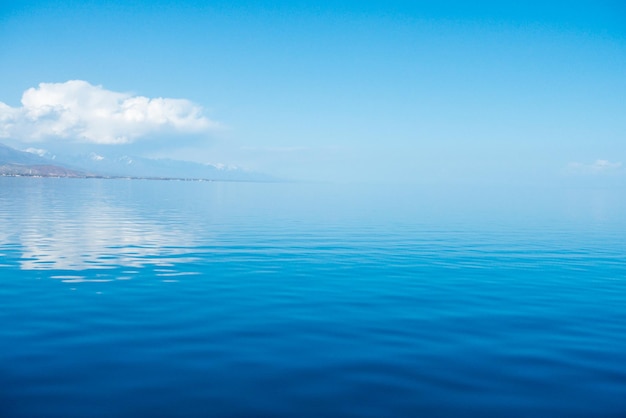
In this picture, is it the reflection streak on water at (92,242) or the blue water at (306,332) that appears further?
the reflection streak on water at (92,242)

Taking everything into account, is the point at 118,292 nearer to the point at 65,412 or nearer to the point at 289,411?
the point at 65,412

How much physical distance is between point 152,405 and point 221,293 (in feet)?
38.8

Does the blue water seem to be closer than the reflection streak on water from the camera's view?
Yes

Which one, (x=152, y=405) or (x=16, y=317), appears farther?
(x=16, y=317)

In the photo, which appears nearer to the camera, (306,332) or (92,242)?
(306,332)

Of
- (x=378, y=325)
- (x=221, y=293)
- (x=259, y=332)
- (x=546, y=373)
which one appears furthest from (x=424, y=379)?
(x=221, y=293)

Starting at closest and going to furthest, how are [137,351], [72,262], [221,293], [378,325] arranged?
[137,351] → [378,325] → [221,293] → [72,262]

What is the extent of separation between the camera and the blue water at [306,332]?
11.8 metres

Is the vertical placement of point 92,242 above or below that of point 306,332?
above

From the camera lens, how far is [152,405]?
1130 cm

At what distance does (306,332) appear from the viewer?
17.3 m

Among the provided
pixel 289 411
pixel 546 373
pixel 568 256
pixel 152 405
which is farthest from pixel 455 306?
pixel 568 256

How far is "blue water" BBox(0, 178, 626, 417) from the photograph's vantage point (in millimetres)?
11844

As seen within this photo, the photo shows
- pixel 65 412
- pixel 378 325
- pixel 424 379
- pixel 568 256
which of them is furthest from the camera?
pixel 568 256
